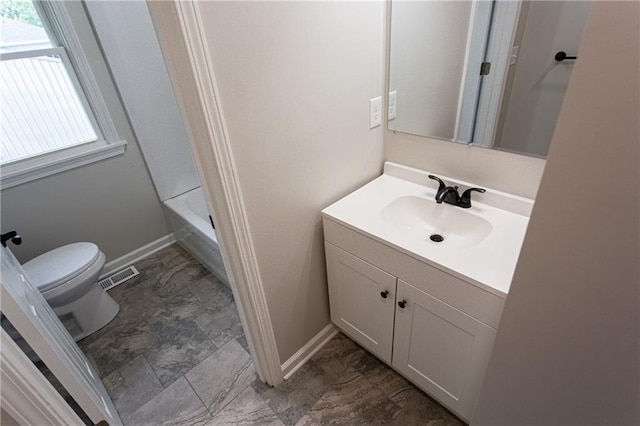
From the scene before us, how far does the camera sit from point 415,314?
1.21 metres

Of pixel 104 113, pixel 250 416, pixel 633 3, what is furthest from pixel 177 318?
pixel 633 3

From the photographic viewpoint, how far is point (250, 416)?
4.72ft

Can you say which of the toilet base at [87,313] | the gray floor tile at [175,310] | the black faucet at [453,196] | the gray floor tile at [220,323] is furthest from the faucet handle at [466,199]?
the toilet base at [87,313]

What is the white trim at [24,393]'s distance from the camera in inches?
30.2

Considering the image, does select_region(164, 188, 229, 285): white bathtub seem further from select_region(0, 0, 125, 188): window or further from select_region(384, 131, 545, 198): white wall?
select_region(384, 131, 545, 198): white wall

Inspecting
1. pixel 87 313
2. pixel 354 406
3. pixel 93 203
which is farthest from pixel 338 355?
pixel 93 203

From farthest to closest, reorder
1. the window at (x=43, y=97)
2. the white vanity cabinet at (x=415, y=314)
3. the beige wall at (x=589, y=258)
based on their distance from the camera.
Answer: the window at (x=43, y=97) → the white vanity cabinet at (x=415, y=314) → the beige wall at (x=589, y=258)

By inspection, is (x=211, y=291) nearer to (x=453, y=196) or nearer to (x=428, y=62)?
(x=453, y=196)

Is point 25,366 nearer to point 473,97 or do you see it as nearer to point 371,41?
point 371,41

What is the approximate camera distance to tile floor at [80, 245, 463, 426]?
143 cm

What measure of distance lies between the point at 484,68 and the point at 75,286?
2.17m

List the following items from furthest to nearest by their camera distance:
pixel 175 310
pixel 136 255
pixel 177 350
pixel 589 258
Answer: pixel 136 255 < pixel 175 310 < pixel 177 350 < pixel 589 258

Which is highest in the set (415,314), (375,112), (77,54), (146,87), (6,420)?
(77,54)

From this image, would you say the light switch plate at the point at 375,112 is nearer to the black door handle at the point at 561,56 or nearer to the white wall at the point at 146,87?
the black door handle at the point at 561,56
